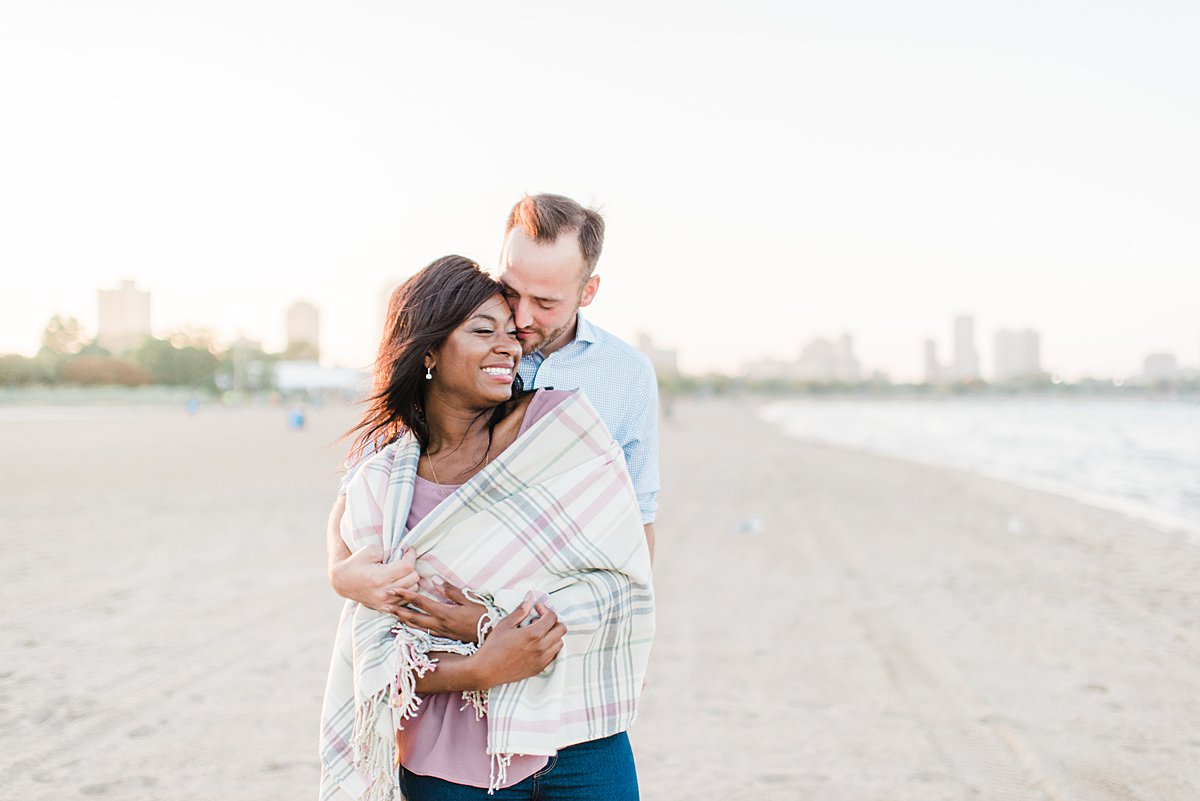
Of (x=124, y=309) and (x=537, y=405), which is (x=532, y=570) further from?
(x=124, y=309)

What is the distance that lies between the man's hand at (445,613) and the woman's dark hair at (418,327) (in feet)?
1.26

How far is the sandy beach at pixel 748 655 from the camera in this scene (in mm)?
3945

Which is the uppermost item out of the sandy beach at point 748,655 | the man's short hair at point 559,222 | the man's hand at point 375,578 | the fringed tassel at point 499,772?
the man's short hair at point 559,222

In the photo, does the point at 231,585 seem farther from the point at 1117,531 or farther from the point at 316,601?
the point at 1117,531

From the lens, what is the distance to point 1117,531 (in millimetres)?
11969

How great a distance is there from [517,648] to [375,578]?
320 mm

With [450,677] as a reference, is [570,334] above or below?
above

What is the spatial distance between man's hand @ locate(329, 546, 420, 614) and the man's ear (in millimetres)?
805

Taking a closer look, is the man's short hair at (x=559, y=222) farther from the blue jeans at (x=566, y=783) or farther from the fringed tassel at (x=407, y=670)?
the blue jeans at (x=566, y=783)

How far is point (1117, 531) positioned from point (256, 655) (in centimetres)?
1157

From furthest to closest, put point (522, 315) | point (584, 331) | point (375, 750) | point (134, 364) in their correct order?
point (134, 364), point (584, 331), point (522, 315), point (375, 750)

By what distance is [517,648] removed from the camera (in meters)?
1.64

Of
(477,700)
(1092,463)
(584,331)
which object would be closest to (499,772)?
(477,700)

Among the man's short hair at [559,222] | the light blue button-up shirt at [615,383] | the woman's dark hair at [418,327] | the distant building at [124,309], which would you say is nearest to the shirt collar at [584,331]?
the light blue button-up shirt at [615,383]
